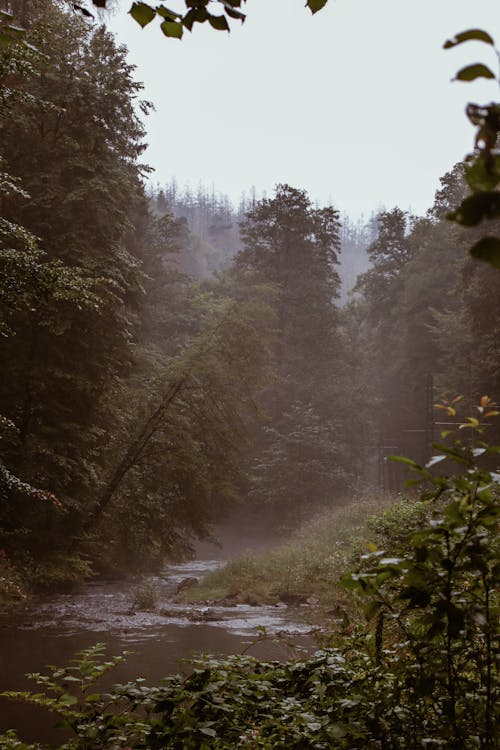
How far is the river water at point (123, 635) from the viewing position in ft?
27.1

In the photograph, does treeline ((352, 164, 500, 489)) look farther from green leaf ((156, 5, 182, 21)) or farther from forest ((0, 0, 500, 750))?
green leaf ((156, 5, 182, 21))

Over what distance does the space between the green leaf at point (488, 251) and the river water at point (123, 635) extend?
651 centimetres

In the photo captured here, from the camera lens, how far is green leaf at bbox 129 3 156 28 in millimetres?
2117

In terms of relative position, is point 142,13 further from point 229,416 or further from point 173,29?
point 229,416

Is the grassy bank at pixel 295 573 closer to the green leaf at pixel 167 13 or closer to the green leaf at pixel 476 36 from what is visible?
the green leaf at pixel 167 13

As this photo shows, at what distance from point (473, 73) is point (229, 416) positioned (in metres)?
15.2

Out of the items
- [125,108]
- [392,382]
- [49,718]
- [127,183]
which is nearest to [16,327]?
[127,183]

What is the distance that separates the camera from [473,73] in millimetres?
1152

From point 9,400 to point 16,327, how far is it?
1.44 meters

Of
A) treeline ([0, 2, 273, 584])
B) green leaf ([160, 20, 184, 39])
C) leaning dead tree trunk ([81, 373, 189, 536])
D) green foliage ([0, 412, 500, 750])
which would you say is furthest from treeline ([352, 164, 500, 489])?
green leaf ([160, 20, 184, 39])

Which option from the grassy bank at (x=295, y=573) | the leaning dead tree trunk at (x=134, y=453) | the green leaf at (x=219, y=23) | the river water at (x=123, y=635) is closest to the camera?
the green leaf at (x=219, y=23)

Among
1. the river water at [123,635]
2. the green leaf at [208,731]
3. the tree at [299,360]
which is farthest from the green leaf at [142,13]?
the tree at [299,360]

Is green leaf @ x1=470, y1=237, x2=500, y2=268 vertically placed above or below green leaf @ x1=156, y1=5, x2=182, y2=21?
below

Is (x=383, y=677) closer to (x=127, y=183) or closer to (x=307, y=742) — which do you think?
(x=307, y=742)
